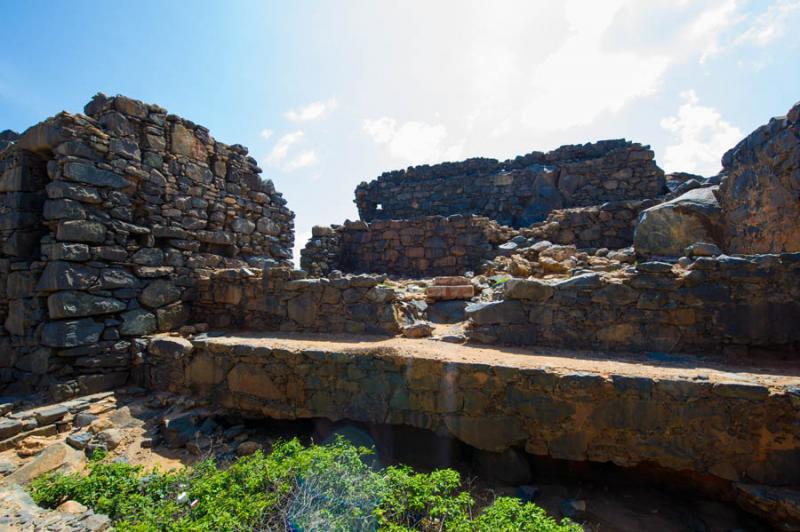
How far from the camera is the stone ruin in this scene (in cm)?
374

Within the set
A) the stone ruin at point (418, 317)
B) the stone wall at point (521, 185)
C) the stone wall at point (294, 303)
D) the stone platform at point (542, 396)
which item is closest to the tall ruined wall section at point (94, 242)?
the stone ruin at point (418, 317)

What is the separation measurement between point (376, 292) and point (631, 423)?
3513 mm

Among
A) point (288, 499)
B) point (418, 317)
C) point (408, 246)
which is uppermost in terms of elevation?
point (408, 246)

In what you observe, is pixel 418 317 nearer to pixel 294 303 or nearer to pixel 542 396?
pixel 294 303

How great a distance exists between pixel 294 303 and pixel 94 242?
9.92ft

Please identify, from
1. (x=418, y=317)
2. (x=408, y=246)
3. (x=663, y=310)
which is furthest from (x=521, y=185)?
(x=663, y=310)

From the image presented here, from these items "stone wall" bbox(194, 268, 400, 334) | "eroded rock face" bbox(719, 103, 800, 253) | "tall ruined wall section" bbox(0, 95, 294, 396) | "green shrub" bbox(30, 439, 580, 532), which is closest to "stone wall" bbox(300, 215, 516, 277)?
"stone wall" bbox(194, 268, 400, 334)

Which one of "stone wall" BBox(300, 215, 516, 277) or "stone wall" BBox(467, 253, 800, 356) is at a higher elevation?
"stone wall" BBox(300, 215, 516, 277)

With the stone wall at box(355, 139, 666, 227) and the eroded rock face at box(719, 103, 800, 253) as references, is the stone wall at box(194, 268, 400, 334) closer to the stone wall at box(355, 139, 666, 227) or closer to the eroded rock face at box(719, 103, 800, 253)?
the eroded rock face at box(719, 103, 800, 253)

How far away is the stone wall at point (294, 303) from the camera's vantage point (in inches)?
232

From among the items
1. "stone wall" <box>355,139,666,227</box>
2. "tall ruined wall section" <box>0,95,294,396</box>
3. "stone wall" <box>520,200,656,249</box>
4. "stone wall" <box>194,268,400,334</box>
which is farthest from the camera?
"stone wall" <box>355,139,666,227</box>

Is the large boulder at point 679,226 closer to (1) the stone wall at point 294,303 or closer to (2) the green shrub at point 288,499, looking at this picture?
(1) the stone wall at point 294,303

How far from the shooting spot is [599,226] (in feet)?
29.1

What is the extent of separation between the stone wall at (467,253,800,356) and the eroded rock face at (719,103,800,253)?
91cm
